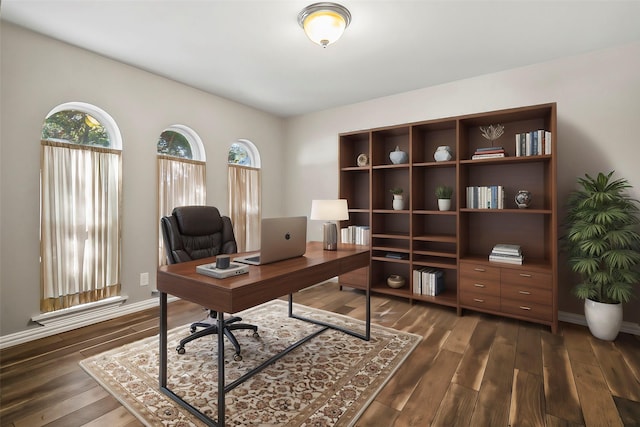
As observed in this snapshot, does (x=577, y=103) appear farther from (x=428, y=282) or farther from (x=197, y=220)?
(x=197, y=220)

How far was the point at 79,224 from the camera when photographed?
293 centimetres

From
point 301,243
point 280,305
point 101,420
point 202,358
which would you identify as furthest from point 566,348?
point 101,420

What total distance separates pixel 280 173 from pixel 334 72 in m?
2.16

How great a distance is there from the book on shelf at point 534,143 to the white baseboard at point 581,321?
1602 millimetres

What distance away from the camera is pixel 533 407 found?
1.79 m

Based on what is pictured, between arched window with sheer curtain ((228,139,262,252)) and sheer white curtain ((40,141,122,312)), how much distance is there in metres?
1.47

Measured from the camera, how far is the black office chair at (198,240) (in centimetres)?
244

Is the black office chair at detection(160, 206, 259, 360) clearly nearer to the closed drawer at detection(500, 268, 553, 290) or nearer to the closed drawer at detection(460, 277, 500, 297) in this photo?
the closed drawer at detection(460, 277, 500, 297)

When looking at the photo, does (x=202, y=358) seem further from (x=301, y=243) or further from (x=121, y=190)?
(x=121, y=190)

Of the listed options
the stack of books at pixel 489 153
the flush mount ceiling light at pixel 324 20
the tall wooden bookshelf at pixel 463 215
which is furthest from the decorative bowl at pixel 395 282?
the flush mount ceiling light at pixel 324 20

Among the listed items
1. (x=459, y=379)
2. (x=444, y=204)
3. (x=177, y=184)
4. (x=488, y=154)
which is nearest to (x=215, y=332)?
(x=459, y=379)

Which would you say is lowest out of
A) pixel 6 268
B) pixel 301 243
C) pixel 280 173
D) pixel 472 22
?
pixel 6 268

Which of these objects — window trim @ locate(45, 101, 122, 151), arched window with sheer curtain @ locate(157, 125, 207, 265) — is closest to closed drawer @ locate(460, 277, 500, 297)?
arched window with sheer curtain @ locate(157, 125, 207, 265)

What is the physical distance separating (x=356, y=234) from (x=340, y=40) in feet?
7.30
